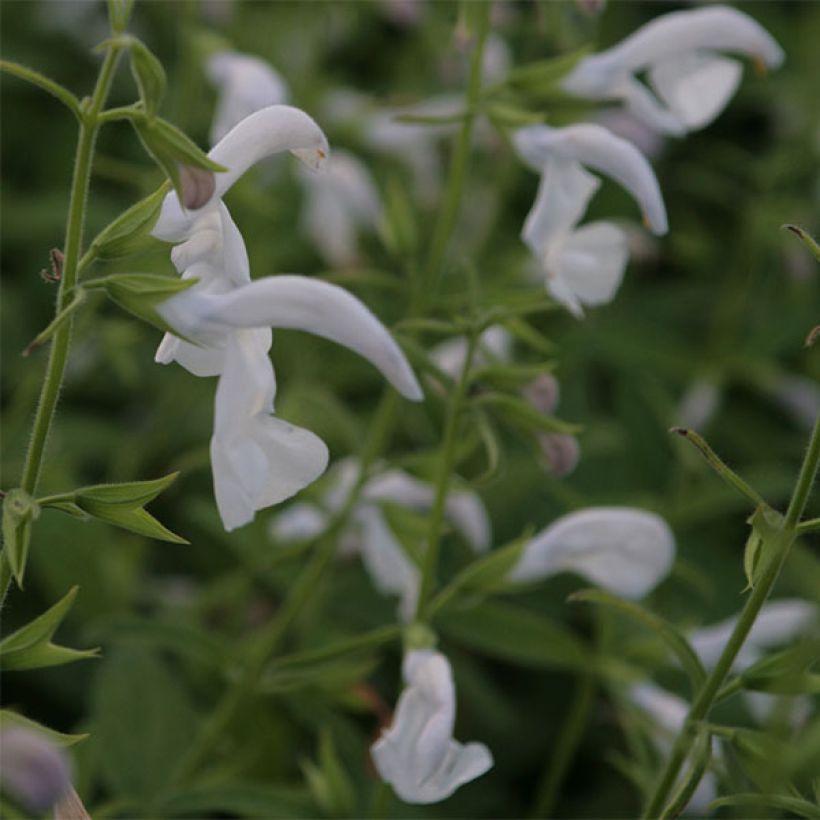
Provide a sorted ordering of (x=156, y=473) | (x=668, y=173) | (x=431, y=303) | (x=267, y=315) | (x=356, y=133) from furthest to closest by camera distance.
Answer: (x=668, y=173) < (x=356, y=133) < (x=156, y=473) < (x=431, y=303) < (x=267, y=315)

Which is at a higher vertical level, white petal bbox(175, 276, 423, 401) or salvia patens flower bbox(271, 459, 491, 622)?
white petal bbox(175, 276, 423, 401)

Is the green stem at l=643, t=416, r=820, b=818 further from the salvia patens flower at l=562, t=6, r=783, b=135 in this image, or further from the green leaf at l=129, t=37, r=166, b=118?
the salvia patens flower at l=562, t=6, r=783, b=135

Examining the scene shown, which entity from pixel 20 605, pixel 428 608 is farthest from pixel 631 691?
pixel 20 605

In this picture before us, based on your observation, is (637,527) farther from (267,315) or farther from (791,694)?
(267,315)

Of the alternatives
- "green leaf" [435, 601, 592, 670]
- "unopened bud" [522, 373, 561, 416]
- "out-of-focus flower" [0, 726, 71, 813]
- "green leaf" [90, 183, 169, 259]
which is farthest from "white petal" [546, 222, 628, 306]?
"out-of-focus flower" [0, 726, 71, 813]

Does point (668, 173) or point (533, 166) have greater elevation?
point (533, 166)

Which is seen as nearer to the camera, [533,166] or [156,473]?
[533,166]

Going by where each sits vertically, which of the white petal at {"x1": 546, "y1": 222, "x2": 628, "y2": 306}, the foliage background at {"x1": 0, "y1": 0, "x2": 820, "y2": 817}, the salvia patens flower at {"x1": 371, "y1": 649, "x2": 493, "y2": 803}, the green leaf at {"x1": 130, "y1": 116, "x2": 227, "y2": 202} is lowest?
the foliage background at {"x1": 0, "y1": 0, "x2": 820, "y2": 817}
